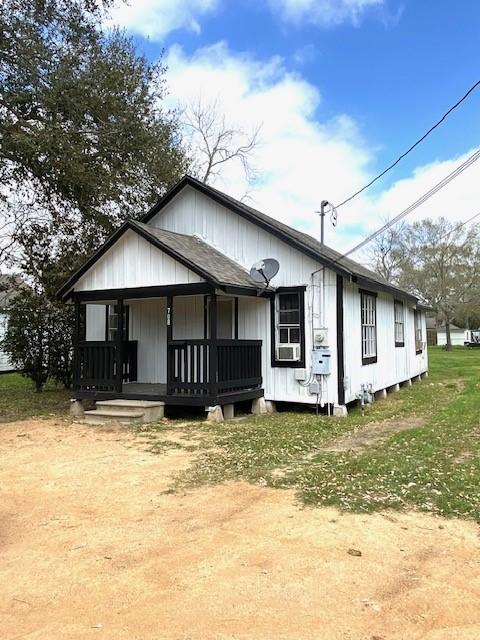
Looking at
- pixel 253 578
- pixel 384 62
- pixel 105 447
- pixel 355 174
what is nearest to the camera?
pixel 253 578

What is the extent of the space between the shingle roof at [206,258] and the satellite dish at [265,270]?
0.61 ft

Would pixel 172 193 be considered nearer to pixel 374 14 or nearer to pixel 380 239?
pixel 374 14

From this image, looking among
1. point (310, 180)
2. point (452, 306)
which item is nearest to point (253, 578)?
point (310, 180)

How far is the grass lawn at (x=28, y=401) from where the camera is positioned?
11188 mm

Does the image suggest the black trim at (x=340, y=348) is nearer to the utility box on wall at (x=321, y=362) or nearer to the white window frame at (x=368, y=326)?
the utility box on wall at (x=321, y=362)

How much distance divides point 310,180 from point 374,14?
6.41 meters

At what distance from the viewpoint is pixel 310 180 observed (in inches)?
679

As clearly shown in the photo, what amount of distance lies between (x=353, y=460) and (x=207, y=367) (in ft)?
13.2

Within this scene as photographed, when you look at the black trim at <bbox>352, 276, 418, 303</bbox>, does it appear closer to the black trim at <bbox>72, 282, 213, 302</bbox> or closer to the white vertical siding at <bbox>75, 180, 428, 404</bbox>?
Answer: the white vertical siding at <bbox>75, 180, 428, 404</bbox>

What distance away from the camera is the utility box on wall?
34.4ft

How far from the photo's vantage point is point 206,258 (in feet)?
35.2

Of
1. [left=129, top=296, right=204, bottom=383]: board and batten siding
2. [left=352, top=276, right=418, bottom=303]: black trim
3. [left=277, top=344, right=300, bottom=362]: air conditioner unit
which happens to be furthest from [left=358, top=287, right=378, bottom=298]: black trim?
[left=129, top=296, right=204, bottom=383]: board and batten siding

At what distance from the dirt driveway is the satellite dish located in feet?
18.5

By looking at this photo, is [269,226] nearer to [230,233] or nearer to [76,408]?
[230,233]
